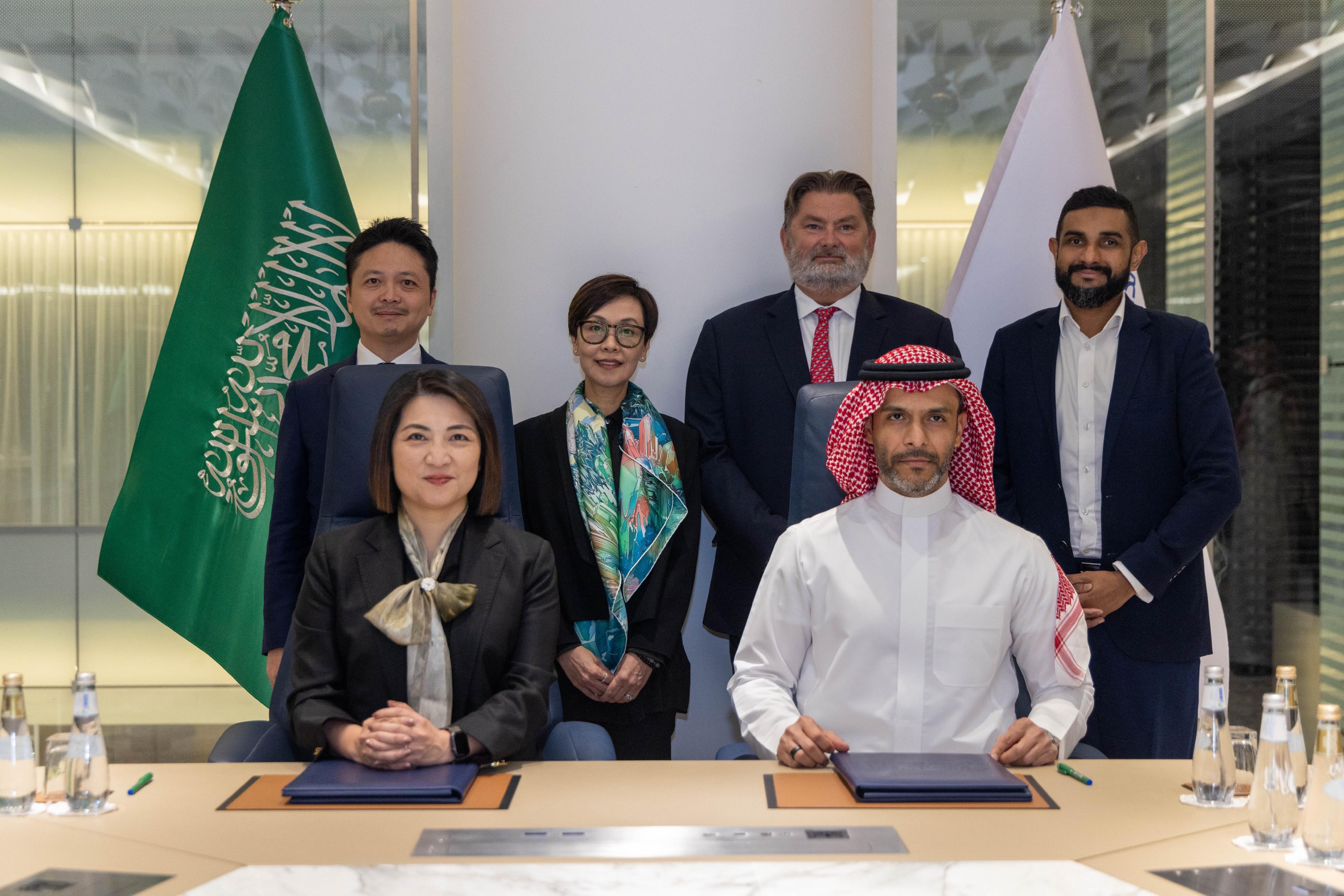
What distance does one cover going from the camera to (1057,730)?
6.93ft

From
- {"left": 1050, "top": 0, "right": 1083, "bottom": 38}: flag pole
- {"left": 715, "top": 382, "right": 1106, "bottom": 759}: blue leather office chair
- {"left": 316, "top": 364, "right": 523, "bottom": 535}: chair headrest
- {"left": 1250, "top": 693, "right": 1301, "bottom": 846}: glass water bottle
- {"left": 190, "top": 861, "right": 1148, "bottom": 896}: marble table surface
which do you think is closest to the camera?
{"left": 190, "top": 861, "right": 1148, "bottom": 896}: marble table surface

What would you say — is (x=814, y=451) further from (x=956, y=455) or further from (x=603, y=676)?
(x=603, y=676)

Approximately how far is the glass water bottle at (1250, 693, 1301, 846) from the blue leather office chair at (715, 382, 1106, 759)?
0.85m

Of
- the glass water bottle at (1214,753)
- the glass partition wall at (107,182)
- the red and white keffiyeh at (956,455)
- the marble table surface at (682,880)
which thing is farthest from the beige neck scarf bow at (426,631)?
the glass partition wall at (107,182)

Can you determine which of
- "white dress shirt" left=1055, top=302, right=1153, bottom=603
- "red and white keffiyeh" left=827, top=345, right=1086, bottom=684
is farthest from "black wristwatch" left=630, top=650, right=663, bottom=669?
"white dress shirt" left=1055, top=302, right=1153, bottom=603

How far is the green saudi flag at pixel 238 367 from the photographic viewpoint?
11.1ft

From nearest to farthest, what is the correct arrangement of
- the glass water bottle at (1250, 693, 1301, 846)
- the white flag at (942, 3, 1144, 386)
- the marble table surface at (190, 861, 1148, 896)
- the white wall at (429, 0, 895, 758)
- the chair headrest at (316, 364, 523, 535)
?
the marble table surface at (190, 861, 1148, 896)
the glass water bottle at (1250, 693, 1301, 846)
the chair headrest at (316, 364, 523, 535)
the white wall at (429, 0, 895, 758)
the white flag at (942, 3, 1144, 386)

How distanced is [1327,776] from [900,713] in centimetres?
85

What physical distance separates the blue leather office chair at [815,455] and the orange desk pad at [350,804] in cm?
92

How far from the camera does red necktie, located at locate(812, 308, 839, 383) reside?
312 cm

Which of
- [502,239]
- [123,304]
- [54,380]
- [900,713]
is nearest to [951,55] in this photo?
[502,239]

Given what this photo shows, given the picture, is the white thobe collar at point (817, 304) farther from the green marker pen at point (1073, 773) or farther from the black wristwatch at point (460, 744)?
the black wristwatch at point (460, 744)

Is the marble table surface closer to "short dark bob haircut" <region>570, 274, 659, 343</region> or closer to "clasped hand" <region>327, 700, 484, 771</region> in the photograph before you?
"clasped hand" <region>327, 700, 484, 771</region>

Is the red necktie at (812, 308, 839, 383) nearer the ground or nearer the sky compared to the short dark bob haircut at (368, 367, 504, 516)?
nearer the sky
